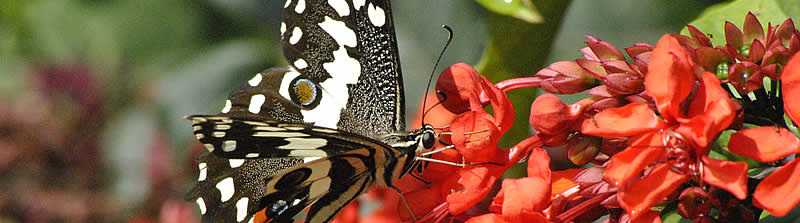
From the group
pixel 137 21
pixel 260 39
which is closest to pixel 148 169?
pixel 260 39

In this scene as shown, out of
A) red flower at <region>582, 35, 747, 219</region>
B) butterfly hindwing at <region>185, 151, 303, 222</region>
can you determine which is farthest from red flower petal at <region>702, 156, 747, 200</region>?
butterfly hindwing at <region>185, 151, 303, 222</region>

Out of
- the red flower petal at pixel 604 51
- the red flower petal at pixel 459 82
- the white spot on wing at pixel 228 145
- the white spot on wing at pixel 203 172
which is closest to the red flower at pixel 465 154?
the red flower petal at pixel 459 82

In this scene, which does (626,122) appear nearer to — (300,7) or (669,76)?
(669,76)

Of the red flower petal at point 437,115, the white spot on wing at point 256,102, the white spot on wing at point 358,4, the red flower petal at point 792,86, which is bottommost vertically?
the red flower petal at point 792,86

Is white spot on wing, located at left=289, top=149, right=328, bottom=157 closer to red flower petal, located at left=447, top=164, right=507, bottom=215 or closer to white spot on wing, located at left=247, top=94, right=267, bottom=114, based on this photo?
white spot on wing, located at left=247, top=94, right=267, bottom=114

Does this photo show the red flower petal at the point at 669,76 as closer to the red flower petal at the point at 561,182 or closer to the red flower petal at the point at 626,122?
the red flower petal at the point at 626,122

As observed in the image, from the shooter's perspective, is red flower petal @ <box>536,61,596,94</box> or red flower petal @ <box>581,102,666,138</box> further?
red flower petal @ <box>536,61,596,94</box>

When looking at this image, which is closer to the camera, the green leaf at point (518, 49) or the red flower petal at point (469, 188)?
the red flower petal at point (469, 188)
